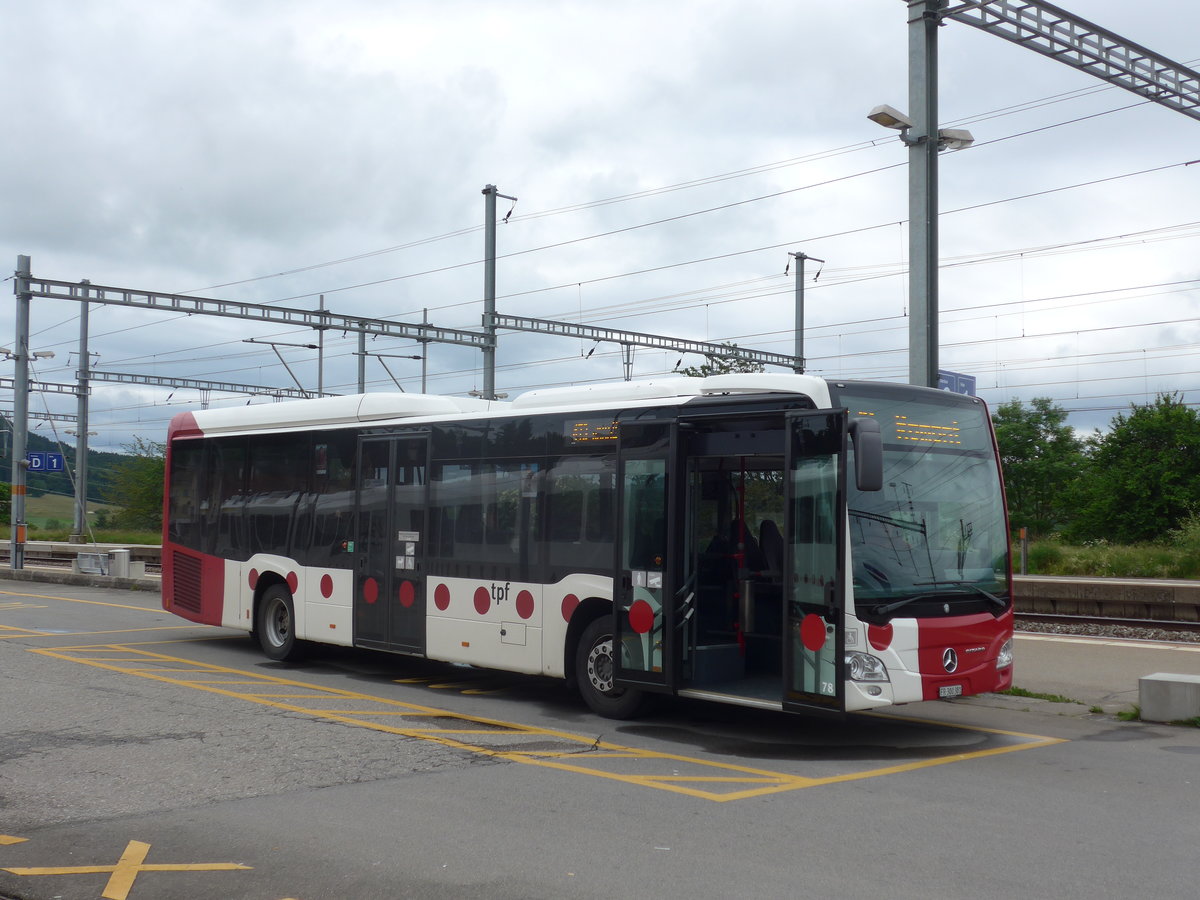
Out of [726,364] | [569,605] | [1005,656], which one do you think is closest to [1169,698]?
[1005,656]

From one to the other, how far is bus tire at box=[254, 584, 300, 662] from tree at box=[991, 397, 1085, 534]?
2705 inches

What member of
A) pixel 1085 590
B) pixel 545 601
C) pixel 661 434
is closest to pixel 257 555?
pixel 545 601

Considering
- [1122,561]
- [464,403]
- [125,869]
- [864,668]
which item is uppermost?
[464,403]

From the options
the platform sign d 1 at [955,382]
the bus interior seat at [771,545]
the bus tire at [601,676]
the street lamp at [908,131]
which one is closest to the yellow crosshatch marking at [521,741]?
the bus tire at [601,676]

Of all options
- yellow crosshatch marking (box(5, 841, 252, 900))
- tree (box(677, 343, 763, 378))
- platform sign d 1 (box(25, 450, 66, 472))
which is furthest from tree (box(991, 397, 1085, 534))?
yellow crosshatch marking (box(5, 841, 252, 900))

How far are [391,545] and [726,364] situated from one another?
27686 millimetres

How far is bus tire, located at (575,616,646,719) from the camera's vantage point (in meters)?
10.6

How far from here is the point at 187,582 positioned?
53.3 ft

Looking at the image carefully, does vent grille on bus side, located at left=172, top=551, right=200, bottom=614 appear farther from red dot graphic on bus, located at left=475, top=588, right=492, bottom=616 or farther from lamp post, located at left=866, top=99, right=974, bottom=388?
lamp post, located at left=866, top=99, right=974, bottom=388

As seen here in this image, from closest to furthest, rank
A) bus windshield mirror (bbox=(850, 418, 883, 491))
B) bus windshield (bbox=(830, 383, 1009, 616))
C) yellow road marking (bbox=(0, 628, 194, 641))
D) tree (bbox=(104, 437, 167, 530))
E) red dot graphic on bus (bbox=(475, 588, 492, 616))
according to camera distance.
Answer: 1. bus windshield mirror (bbox=(850, 418, 883, 491))
2. bus windshield (bbox=(830, 383, 1009, 616))
3. red dot graphic on bus (bbox=(475, 588, 492, 616))
4. yellow road marking (bbox=(0, 628, 194, 641))
5. tree (bbox=(104, 437, 167, 530))

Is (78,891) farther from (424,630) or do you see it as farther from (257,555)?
(257,555)

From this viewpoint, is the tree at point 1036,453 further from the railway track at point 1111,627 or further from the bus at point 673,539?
the bus at point 673,539

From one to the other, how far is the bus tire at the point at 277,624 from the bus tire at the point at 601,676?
4849 millimetres

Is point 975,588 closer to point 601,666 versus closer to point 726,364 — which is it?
point 601,666
